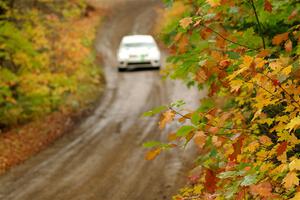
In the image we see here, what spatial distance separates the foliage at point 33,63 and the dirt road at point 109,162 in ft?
4.55

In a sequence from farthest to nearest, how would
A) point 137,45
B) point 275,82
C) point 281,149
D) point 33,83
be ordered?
point 137,45, point 33,83, point 275,82, point 281,149

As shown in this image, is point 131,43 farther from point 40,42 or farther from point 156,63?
point 40,42

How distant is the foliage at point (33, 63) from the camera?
12.2m

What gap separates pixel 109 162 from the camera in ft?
37.0

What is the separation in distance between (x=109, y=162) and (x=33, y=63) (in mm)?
3736

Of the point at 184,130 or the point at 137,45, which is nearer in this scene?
the point at 184,130

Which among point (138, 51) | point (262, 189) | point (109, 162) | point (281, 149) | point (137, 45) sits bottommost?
point (109, 162)

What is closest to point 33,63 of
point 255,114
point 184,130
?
point 184,130

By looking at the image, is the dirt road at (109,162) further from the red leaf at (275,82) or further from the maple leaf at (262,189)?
the red leaf at (275,82)

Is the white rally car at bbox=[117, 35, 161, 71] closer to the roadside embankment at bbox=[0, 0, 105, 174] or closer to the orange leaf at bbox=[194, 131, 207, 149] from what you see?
the roadside embankment at bbox=[0, 0, 105, 174]

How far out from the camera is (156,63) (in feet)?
69.8

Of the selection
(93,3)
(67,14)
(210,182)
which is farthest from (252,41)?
(93,3)

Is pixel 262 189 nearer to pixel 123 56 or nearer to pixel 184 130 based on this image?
pixel 184 130

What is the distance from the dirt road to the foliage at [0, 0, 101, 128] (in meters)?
1.39
